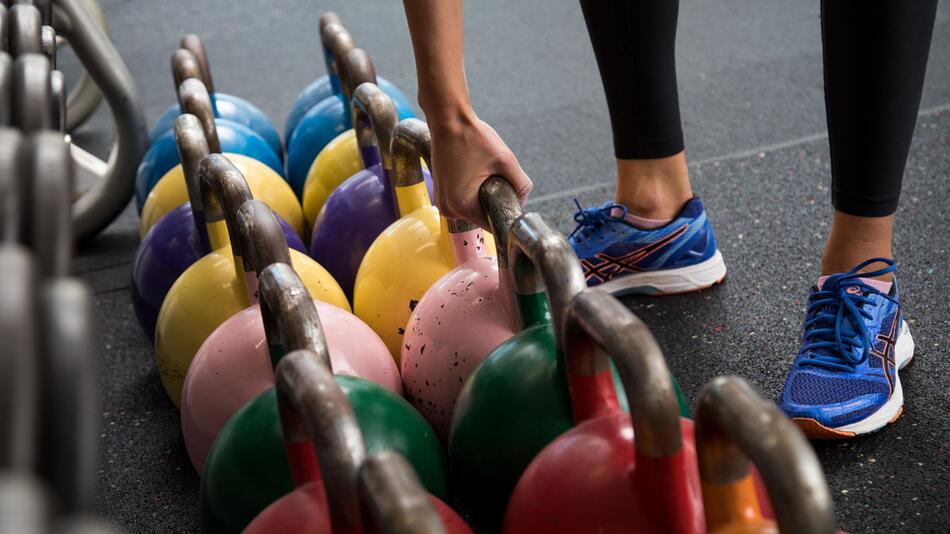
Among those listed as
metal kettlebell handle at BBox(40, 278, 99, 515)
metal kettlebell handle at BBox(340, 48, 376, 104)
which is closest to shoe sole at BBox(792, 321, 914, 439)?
metal kettlebell handle at BBox(340, 48, 376, 104)

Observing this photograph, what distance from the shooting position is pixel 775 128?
7.07 feet

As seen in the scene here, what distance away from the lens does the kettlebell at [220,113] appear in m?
1.87

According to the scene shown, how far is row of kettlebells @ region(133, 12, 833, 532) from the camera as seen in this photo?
2.33 ft

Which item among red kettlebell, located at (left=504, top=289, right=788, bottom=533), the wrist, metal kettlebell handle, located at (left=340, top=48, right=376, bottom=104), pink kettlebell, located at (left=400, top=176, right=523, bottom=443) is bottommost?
pink kettlebell, located at (left=400, top=176, right=523, bottom=443)

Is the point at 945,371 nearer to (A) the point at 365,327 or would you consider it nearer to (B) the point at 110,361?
(A) the point at 365,327

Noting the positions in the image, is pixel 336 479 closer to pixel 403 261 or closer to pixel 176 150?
pixel 403 261

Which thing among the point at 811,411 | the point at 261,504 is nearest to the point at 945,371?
the point at 811,411

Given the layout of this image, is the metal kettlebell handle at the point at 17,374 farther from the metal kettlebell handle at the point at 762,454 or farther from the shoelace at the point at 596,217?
the shoelace at the point at 596,217

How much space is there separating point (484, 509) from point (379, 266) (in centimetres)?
40

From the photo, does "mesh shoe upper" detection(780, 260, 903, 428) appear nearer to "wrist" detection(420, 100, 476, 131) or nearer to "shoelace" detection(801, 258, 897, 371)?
"shoelace" detection(801, 258, 897, 371)

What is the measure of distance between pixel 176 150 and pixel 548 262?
1082 millimetres

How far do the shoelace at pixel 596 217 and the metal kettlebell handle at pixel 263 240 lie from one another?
0.60 meters

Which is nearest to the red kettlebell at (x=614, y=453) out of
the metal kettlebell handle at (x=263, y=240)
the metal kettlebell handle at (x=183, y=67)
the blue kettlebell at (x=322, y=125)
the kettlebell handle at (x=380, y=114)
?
the metal kettlebell handle at (x=263, y=240)

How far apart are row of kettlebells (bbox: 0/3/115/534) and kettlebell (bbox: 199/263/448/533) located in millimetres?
471
